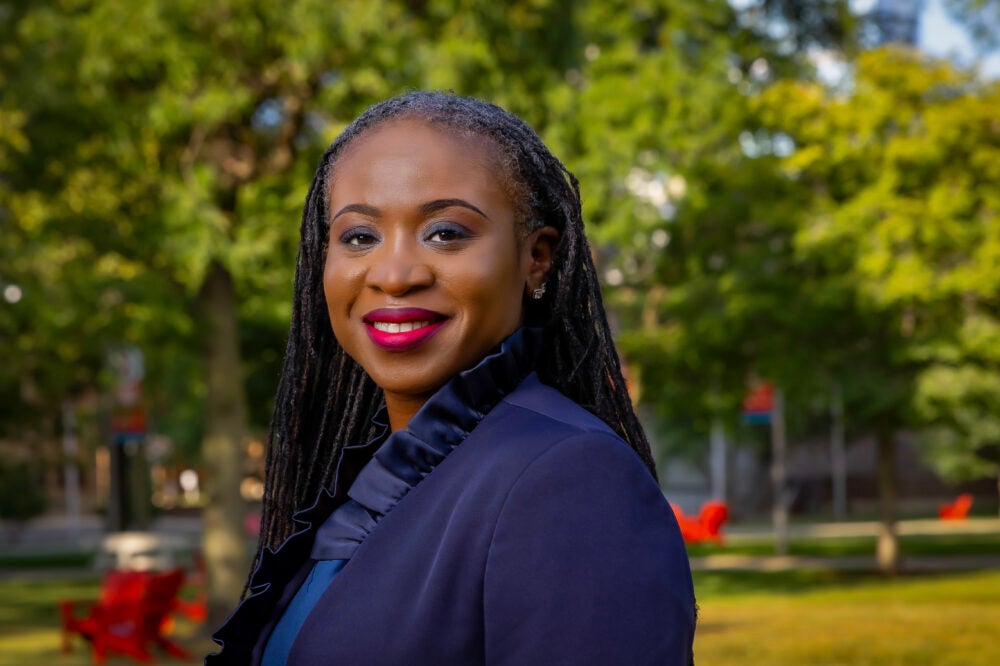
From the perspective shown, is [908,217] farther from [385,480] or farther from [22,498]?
[22,498]

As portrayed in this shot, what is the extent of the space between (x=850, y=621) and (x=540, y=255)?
14.2 m

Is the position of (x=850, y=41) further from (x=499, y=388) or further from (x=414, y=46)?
(x=499, y=388)

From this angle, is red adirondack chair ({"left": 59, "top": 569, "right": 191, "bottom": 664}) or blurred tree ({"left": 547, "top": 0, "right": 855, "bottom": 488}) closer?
red adirondack chair ({"left": 59, "top": 569, "right": 191, "bottom": 664})

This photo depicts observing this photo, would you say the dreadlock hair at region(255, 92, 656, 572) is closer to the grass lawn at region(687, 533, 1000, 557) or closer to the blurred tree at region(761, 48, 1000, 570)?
the blurred tree at region(761, 48, 1000, 570)

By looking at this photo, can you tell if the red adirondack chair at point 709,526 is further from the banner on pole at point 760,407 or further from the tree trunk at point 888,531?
the tree trunk at point 888,531

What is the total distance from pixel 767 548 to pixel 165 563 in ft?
45.2

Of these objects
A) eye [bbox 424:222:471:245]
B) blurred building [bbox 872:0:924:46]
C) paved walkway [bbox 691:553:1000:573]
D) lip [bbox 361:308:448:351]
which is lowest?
paved walkway [bbox 691:553:1000:573]

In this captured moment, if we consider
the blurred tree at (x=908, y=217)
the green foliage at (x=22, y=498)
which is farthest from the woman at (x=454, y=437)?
the green foliage at (x=22, y=498)

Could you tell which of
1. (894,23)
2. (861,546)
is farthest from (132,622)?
(894,23)

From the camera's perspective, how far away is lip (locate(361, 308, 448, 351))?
1799 mm

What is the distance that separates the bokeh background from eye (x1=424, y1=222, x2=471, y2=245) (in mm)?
10696

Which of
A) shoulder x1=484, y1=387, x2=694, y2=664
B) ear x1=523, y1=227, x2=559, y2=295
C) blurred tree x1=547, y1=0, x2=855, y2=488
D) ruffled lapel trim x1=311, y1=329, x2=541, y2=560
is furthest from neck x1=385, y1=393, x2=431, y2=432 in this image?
blurred tree x1=547, y1=0, x2=855, y2=488

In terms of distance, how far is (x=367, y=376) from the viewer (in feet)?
7.00

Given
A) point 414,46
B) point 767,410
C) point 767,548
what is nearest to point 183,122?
point 414,46
